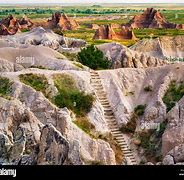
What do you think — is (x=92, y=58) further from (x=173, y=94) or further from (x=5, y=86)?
(x=5, y=86)

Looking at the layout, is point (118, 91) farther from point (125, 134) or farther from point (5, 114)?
point (5, 114)

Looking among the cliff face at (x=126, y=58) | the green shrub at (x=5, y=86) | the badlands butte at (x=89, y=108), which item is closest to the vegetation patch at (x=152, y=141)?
the badlands butte at (x=89, y=108)

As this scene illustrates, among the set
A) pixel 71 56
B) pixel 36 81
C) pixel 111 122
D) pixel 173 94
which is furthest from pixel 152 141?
pixel 71 56

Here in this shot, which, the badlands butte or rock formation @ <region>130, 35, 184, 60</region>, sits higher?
rock formation @ <region>130, 35, 184, 60</region>

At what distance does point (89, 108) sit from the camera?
14750 millimetres

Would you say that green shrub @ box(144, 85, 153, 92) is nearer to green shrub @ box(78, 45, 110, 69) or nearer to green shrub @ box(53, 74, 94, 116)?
green shrub @ box(53, 74, 94, 116)

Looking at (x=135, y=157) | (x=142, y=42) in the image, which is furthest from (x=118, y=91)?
(x=142, y=42)

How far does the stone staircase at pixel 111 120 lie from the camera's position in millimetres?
13523

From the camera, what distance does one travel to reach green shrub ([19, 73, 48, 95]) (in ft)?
49.4

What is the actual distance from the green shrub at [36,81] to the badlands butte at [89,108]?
23 mm

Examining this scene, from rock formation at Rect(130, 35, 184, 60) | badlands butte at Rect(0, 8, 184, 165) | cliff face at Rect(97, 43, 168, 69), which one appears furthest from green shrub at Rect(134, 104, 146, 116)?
cliff face at Rect(97, 43, 168, 69)

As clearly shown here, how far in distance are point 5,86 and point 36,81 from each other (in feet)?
2.59

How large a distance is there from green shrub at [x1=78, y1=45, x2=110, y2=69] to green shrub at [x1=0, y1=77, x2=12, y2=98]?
425 cm

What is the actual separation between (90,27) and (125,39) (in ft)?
8.41
